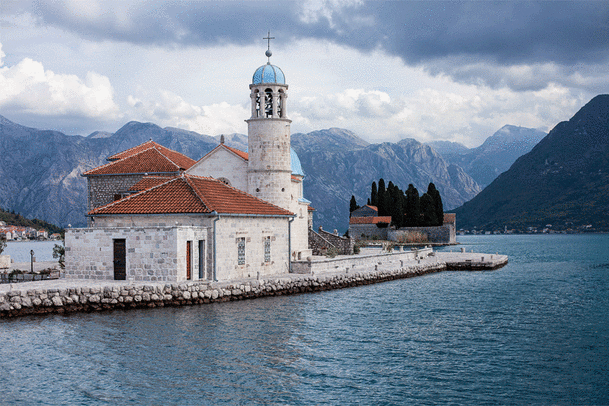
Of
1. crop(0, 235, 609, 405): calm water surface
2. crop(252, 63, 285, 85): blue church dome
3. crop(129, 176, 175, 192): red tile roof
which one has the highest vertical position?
crop(252, 63, 285, 85): blue church dome

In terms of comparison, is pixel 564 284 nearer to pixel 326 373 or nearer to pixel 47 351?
pixel 326 373

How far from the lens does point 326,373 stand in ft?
54.5

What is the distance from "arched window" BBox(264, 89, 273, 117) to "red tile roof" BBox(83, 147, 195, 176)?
7.38m

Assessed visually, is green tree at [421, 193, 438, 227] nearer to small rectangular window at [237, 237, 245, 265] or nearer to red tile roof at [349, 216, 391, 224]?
red tile roof at [349, 216, 391, 224]

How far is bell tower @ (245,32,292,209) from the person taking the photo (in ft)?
121

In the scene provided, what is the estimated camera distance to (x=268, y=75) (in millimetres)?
37344

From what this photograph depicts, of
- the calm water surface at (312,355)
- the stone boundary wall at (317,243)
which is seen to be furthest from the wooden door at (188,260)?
the stone boundary wall at (317,243)

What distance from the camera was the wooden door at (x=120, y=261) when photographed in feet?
90.5

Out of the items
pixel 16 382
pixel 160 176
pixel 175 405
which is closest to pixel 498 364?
pixel 175 405

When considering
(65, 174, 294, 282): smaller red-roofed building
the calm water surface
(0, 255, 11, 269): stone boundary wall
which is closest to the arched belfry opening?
(65, 174, 294, 282): smaller red-roofed building

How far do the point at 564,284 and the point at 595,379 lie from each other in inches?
1009

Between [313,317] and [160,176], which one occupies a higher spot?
[160,176]

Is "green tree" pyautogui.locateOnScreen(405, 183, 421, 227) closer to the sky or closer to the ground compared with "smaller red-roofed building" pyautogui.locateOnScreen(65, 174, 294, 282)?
closer to the sky

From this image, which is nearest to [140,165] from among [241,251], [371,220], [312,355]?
[241,251]
